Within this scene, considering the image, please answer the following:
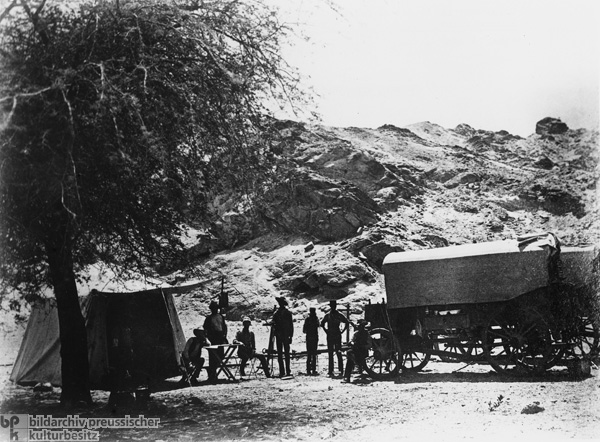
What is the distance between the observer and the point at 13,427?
835cm

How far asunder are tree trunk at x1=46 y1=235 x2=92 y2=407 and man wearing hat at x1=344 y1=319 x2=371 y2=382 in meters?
5.43

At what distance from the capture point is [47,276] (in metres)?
10.8

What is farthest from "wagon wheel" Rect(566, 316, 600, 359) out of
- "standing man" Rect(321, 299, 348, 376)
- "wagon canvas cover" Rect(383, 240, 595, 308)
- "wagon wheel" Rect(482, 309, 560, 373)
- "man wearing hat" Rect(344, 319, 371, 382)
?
"standing man" Rect(321, 299, 348, 376)

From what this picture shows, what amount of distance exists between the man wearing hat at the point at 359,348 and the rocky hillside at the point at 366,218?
62.3 feet

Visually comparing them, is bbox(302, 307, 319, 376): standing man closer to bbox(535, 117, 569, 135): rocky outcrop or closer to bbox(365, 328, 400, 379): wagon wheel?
bbox(365, 328, 400, 379): wagon wheel

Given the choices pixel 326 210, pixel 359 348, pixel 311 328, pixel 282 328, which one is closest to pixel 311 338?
pixel 311 328

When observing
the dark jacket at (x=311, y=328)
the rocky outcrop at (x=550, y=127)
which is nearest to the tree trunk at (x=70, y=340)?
the dark jacket at (x=311, y=328)

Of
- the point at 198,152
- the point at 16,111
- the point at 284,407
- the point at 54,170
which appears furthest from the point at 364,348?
the point at 16,111

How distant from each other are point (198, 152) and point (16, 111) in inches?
152

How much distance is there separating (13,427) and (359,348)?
708 cm

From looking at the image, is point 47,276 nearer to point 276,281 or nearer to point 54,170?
point 54,170

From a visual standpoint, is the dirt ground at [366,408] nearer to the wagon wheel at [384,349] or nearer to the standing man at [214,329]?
the wagon wheel at [384,349]

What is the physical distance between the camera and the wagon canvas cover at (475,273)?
1164 cm

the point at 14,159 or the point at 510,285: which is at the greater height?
the point at 14,159
